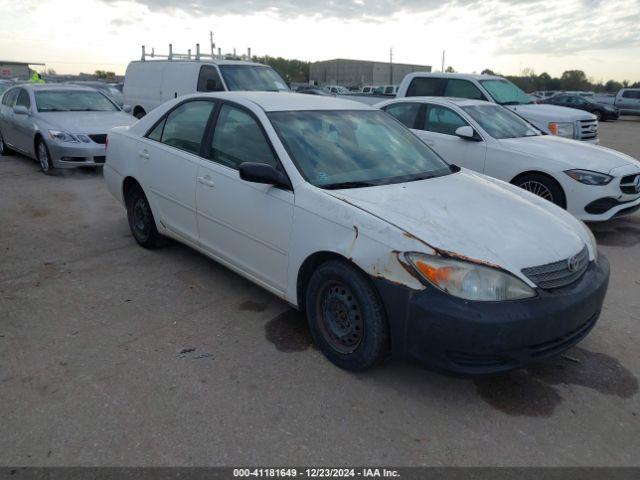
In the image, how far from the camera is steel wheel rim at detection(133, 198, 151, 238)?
5.03 meters

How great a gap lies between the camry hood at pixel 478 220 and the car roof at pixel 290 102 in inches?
39.9

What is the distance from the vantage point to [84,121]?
9.20m

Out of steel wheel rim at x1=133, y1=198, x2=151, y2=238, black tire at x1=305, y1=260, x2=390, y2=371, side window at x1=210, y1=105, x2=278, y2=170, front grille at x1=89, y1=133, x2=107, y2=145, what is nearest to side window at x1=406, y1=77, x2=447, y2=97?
front grille at x1=89, y1=133, x2=107, y2=145

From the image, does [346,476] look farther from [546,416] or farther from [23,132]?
[23,132]

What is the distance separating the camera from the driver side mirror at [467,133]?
654 centimetres

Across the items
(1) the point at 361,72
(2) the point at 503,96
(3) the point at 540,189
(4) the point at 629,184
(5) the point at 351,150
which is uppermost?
(1) the point at 361,72

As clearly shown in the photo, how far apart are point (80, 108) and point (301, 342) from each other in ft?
27.2

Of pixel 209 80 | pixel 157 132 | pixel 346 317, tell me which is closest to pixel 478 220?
pixel 346 317

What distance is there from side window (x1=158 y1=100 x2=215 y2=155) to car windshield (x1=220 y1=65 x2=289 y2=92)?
21.9 ft

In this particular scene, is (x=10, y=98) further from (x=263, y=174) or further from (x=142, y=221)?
(x=263, y=174)

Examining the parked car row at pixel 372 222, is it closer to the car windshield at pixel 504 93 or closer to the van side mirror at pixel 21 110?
the car windshield at pixel 504 93

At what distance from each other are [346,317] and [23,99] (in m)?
9.45

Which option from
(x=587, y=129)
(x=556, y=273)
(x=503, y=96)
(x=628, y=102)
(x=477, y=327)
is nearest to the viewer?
(x=477, y=327)

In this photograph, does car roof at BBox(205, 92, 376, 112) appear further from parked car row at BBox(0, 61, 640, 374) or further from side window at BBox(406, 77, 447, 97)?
side window at BBox(406, 77, 447, 97)
